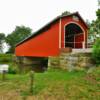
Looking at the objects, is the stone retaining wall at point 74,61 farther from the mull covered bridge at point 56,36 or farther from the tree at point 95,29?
the tree at point 95,29

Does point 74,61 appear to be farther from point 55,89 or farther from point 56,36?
point 55,89

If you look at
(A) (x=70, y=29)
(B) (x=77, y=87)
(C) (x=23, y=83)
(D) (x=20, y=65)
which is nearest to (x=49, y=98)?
(B) (x=77, y=87)

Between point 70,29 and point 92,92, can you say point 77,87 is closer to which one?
point 92,92

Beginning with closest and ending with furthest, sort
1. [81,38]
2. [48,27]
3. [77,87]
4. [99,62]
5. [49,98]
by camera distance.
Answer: [49,98] < [77,87] < [99,62] < [48,27] < [81,38]

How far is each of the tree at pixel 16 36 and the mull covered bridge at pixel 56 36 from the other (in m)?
30.2

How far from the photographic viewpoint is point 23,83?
10289 millimetres

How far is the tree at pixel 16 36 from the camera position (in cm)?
5475

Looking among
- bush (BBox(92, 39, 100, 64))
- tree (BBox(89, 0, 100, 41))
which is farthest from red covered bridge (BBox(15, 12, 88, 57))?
bush (BBox(92, 39, 100, 64))

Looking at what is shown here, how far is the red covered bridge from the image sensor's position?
61.9ft

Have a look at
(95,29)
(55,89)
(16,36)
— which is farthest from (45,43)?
(16,36)

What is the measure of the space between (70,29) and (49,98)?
1550cm

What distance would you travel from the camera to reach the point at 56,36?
19.0 meters

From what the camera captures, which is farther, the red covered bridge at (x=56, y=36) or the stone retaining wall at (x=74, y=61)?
the red covered bridge at (x=56, y=36)

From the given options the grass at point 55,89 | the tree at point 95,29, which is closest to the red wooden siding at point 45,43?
the tree at point 95,29
